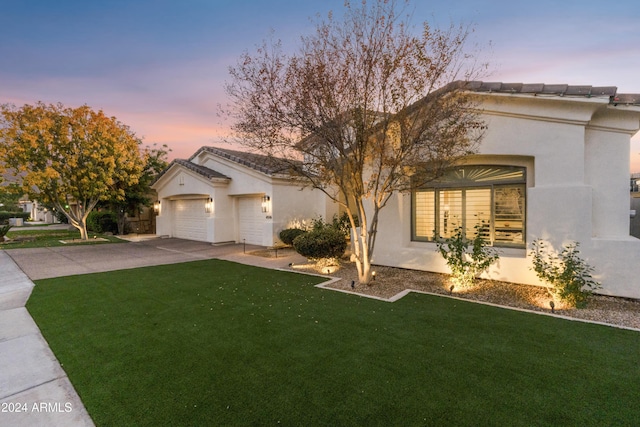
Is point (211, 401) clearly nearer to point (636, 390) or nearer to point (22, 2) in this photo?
point (636, 390)

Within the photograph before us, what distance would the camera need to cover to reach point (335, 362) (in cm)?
395

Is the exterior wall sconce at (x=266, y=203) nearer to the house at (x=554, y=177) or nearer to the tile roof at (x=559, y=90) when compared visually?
the house at (x=554, y=177)

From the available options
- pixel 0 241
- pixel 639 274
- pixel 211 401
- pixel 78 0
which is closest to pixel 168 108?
pixel 78 0

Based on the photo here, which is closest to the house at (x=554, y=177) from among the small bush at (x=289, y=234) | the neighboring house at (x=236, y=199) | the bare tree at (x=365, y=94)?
the bare tree at (x=365, y=94)

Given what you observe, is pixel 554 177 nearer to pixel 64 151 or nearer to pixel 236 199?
pixel 236 199

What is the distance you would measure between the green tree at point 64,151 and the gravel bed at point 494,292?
15.1m

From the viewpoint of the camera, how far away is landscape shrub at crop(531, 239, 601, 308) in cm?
593

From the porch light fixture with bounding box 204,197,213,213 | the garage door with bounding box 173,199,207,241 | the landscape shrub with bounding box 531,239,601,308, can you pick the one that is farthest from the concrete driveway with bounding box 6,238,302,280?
the landscape shrub with bounding box 531,239,601,308

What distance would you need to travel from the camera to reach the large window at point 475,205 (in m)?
8.08

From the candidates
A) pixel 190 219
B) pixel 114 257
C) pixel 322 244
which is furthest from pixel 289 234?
pixel 190 219

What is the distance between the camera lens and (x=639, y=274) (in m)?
6.32

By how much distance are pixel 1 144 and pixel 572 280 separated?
24161 millimetres

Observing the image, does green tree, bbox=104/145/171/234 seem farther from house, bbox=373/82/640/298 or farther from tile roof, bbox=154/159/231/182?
house, bbox=373/82/640/298

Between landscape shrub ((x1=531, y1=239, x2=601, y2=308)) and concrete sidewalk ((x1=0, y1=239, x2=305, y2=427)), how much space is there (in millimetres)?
7257
